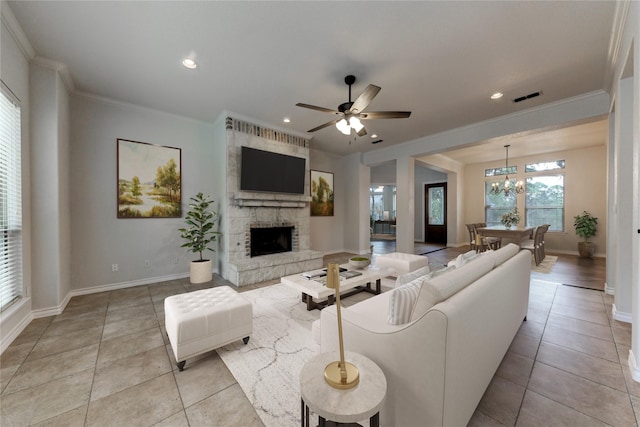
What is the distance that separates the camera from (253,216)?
4.65 meters

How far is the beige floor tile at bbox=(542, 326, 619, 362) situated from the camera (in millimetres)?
2041

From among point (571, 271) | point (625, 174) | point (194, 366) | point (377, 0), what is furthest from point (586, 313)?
point (194, 366)

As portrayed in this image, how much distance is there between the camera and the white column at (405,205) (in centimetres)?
586

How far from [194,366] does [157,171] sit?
347 cm

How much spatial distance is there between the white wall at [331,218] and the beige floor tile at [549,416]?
5.19 meters

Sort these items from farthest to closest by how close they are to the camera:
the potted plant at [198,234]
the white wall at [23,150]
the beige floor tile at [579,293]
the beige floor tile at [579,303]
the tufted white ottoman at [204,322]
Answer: the potted plant at [198,234], the beige floor tile at [579,293], the beige floor tile at [579,303], the white wall at [23,150], the tufted white ottoman at [204,322]

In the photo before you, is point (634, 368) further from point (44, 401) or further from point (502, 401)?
point (44, 401)

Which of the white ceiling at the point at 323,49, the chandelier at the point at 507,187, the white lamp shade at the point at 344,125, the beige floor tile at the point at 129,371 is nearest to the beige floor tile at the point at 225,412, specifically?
the beige floor tile at the point at 129,371

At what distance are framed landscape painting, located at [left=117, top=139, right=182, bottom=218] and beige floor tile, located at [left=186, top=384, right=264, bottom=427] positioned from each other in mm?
3536

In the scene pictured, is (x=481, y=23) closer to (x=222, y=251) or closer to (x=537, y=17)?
(x=537, y=17)

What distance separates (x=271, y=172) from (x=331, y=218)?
8.88 feet

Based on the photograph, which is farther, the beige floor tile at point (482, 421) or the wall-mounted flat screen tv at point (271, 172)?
the wall-mounted flat screen tv at point (271, 172)

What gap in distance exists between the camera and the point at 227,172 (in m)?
4.27

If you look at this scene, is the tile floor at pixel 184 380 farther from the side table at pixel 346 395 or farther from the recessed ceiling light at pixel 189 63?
the recessed ceiling light at pixel 189 63
